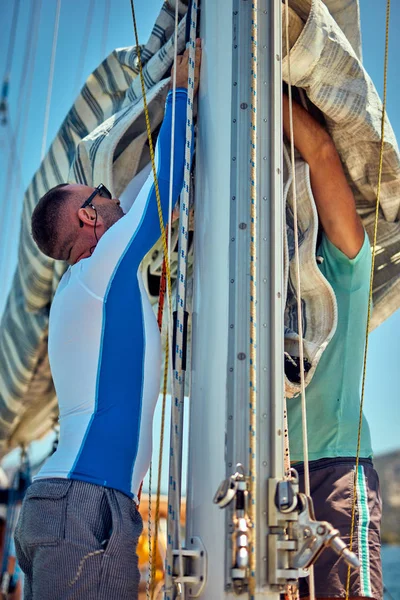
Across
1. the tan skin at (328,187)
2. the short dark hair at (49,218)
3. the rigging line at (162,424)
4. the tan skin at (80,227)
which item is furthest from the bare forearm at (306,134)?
the short dark hair at (49,218)

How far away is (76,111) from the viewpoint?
3.33m

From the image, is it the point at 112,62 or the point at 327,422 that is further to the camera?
the point at 112,62

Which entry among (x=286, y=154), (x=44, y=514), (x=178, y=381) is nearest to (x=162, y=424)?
(x=178, y=381)

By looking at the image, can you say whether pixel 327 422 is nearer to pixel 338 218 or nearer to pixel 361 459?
pixel 361 459

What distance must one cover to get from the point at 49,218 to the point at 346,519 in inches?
41.0

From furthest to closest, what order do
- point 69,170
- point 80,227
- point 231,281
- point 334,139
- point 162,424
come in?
point 69,170
point 334,139
point 80,227
point 162,424
point 231,281

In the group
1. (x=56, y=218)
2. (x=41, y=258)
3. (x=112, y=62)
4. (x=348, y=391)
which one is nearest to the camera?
(x=56, y=218)

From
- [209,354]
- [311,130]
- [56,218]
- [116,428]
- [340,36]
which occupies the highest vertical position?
[340,36]

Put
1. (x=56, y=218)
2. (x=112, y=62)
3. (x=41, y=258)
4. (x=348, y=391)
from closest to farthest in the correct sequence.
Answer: (x=56, y=218), (x=348, y=391), (x=112, y=62), (x=41, y=258)

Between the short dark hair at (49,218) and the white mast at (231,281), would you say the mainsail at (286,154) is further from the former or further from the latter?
the short dark hair at (49,218)

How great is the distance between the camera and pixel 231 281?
66.9 inches

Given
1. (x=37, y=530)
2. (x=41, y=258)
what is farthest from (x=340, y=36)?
(x=41, y=258)

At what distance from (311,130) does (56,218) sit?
72 cm

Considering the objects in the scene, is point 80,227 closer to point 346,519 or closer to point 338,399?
point 338,399
